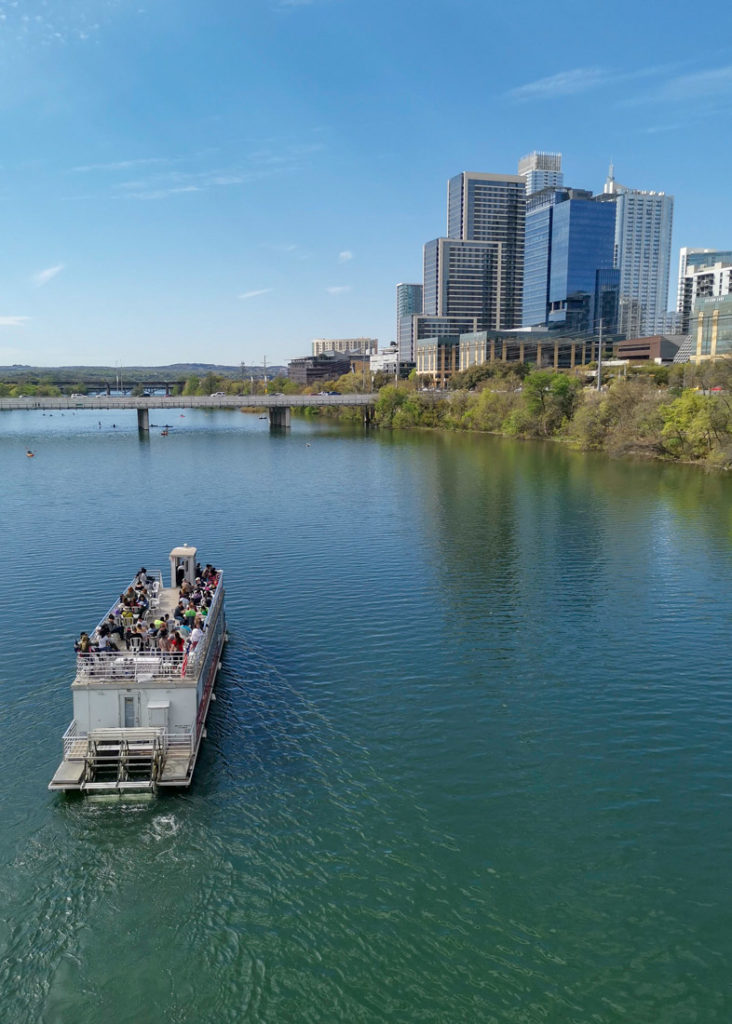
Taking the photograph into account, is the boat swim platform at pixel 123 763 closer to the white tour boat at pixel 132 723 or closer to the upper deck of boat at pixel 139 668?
the white tour boat at pixel 132 723

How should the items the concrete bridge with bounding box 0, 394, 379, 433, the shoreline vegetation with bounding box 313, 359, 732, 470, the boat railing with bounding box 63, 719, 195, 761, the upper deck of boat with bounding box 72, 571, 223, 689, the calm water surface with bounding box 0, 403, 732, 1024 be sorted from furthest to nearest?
the concrete bridge with bounding box 0, 394, 379, 433 < the shoreline vegetation with bounding box 313, 359, 732, 470 < the upper deck of boat with bounding box 72, 571, 223, 689 < the boat railing with bounding box 63, 719, 195, 761 < the calm water surface with bounding box 0, 403, 732, 1024

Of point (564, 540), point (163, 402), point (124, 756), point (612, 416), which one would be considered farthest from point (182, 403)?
point (124, 756)

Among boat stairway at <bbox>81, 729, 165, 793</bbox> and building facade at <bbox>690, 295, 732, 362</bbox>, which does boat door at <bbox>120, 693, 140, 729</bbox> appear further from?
building facade at <bbox>690, 295, 732, 362</bbox>

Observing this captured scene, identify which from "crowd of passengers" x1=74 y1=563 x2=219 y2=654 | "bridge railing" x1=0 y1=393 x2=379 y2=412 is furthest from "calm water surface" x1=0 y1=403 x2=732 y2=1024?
"bridge railing" x1=0 y1=393 x2=379 y2=412

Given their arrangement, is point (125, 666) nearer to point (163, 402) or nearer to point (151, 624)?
point (151, 624)

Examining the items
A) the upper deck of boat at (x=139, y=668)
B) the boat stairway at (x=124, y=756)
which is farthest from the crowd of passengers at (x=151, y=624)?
the boat stairway at (x=124, y=756)
